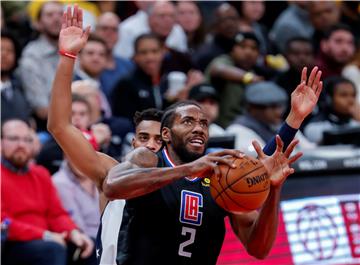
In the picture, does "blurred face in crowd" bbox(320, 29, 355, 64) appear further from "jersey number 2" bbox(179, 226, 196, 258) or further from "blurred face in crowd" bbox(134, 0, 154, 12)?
"jersey number 2" bbox(179, 226, 196, 258)

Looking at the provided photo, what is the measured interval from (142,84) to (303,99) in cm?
518

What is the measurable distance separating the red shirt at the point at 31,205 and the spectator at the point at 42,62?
1.54 metres

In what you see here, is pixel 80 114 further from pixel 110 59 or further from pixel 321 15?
pixel 321 15

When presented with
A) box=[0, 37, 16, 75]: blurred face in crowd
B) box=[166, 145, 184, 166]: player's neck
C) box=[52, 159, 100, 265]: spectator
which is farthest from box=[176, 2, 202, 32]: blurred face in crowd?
box=[166, 145, 184, 166]: player's neck

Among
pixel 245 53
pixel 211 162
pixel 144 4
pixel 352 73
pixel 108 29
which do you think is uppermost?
pixel 211 162

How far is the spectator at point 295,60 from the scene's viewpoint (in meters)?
12.5

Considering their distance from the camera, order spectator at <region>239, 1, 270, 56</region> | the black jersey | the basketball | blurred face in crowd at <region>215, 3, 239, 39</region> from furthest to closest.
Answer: spectator at <region>239, 1, 270, 56</region> → blurred face in crowd at <region>215, 3, 239, 39</region> → the black jersey → the basketball

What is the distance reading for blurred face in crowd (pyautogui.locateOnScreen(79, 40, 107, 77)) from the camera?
11.0m

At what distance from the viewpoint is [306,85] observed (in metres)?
6.42

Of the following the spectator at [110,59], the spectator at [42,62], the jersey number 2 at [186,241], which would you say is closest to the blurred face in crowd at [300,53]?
the spectator at [110,59]

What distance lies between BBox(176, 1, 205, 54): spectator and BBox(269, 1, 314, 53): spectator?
3.64 ft

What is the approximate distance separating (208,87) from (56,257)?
320 cm

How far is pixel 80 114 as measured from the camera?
952cm

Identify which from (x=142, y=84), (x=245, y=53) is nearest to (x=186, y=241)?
(x=142, y=84)
